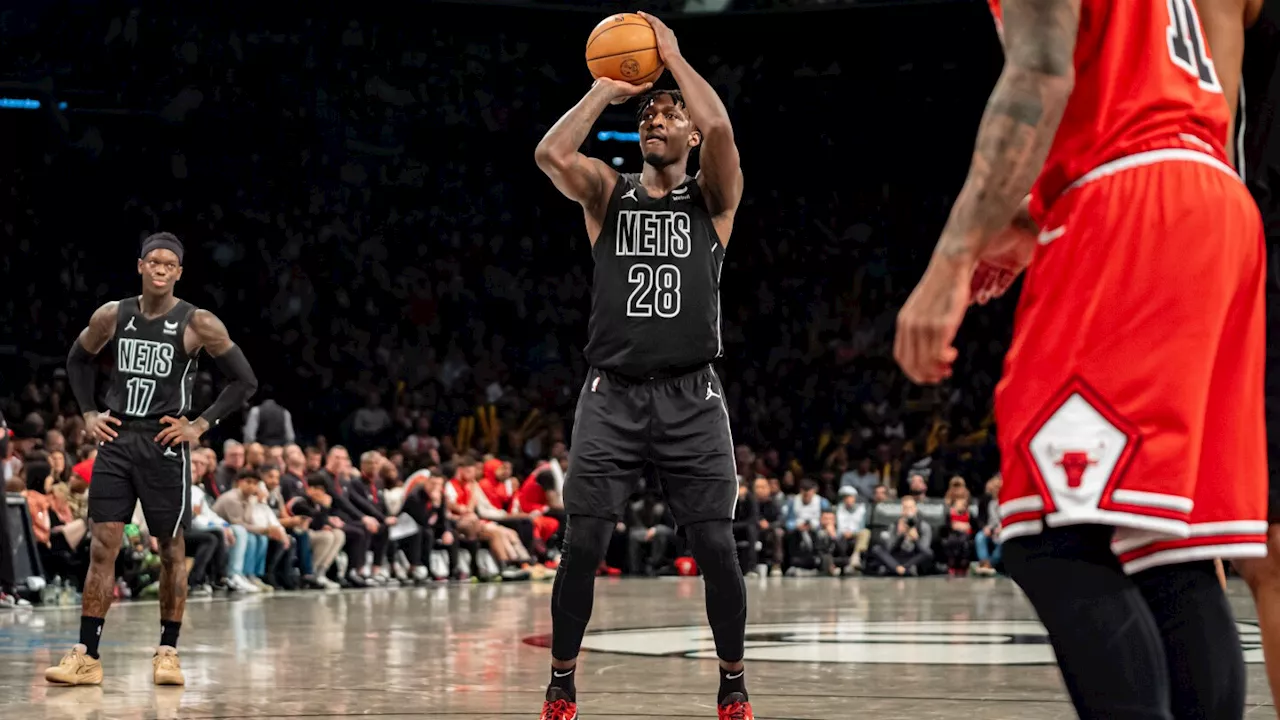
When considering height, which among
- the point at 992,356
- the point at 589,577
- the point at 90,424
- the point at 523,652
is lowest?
the point at 523,652

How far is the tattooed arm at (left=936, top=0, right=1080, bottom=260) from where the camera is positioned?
236cm

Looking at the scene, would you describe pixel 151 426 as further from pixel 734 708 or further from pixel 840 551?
pixel 840 551

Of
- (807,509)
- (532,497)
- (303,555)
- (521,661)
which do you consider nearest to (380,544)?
(303,555)

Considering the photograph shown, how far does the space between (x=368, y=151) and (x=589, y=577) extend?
1929 centimetres

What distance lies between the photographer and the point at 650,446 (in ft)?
17.4

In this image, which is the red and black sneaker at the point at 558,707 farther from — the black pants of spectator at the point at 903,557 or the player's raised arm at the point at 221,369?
the black pants of spectator at the point at 903,557

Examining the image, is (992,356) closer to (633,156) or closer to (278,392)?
(633,156)

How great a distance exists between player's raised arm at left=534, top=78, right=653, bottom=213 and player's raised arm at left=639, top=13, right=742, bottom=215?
0.18 meters

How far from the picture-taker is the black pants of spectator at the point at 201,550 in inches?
526

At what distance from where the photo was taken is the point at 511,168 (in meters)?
24.9

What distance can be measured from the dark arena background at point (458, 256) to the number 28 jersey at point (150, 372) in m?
4.96

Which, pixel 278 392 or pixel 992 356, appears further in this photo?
pixel 992 356

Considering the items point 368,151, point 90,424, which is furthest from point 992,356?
point 90,424

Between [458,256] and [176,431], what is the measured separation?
1726 cm
